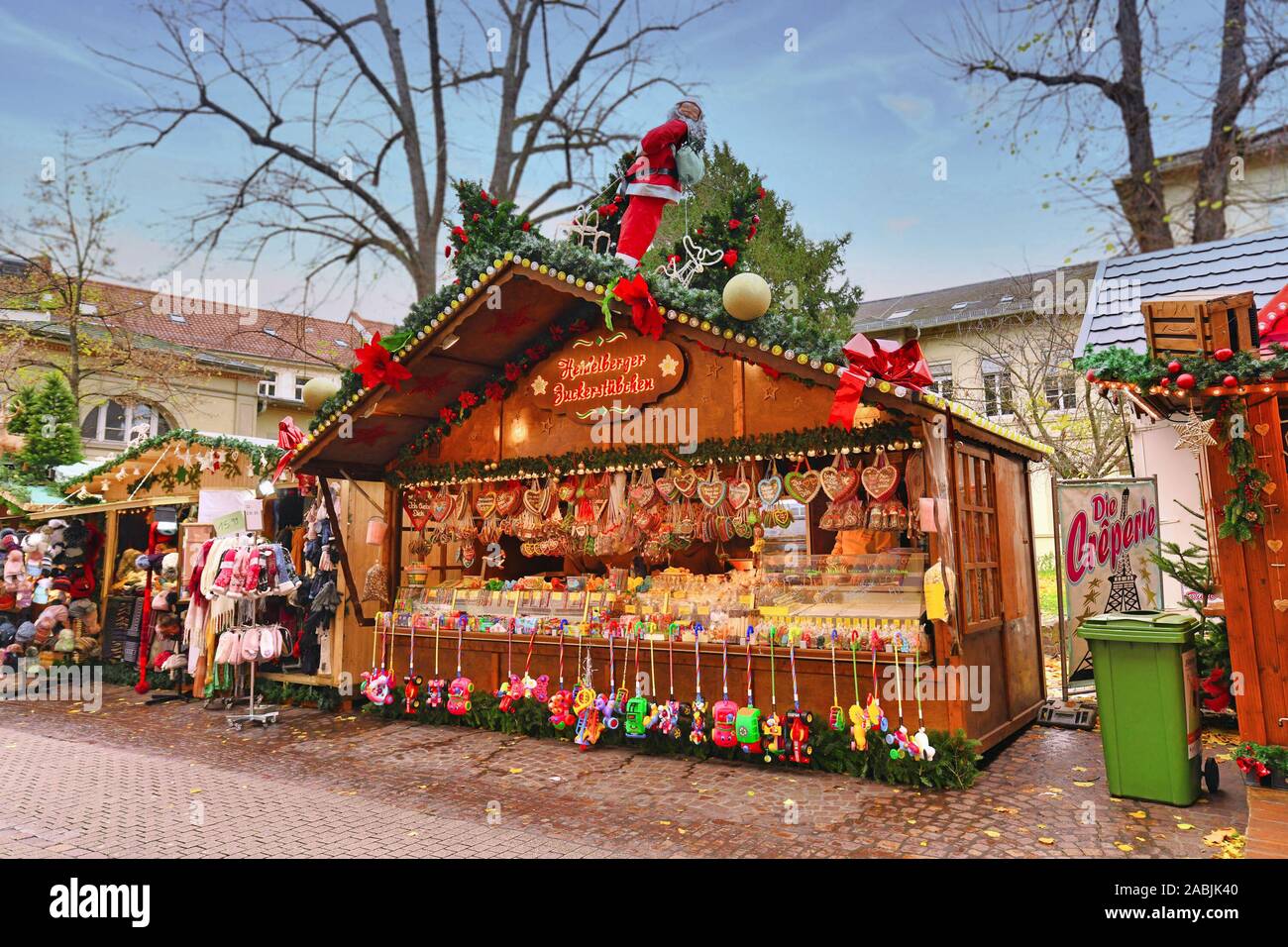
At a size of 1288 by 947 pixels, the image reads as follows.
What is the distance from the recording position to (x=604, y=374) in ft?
26.5

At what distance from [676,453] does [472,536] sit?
2.88m

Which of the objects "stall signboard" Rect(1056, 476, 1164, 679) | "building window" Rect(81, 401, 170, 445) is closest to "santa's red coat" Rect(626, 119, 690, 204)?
"stall signboard" Rect(1056, 476, 1164, 679)

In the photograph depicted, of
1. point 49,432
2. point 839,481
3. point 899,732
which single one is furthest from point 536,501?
point 49,432

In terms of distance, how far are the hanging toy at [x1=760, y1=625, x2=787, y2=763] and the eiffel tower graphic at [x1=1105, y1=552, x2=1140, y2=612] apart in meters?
4.56

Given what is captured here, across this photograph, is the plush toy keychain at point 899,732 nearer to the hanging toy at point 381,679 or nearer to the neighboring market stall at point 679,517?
the neighboring market stall at point 679,517

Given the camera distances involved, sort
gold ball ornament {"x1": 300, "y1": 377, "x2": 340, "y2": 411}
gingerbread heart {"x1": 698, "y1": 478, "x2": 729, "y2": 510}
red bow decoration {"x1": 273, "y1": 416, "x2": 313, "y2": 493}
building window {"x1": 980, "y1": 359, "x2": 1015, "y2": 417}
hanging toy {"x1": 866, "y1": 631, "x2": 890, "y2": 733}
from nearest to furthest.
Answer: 1. hanging toy {"x1": 866, "y1": 631, "x2": 890, "y2": 733}
2. gingerbread heart {"x1": 698, "y1": 478, "x2": 729, "y2": 510}
3. red bow decoration {"x1": 273, "y1": 416, "x2": 313, "y2": 493}
4. gold ball ornament {"x1": 300, "y1": 377, "x2": 340, "y2": 411}
5. building window {"x1": 980, "y1": 359, "x2": 1015, "y2": 417}

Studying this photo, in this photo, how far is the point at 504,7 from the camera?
61.5 ft

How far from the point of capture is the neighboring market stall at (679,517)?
6340 mm

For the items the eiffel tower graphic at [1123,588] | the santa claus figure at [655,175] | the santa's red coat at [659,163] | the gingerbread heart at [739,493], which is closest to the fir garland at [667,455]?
the gingerbread heart at [739,493]

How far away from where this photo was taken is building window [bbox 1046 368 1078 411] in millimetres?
14827

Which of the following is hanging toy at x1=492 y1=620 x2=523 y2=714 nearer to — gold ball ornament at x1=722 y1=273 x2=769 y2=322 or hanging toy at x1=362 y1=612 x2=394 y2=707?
hanging toy at x1=362 y1=612 x2=394 y2=707

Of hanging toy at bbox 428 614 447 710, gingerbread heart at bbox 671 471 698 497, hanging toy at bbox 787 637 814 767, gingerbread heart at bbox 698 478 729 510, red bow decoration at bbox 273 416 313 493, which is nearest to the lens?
hanging toy at bbox 787 637 814 767

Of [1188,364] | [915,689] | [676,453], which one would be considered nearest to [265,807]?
[676,453]

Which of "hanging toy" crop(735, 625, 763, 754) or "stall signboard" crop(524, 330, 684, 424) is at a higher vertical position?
"stall signboard" crop(524, 330, 684, 424)
